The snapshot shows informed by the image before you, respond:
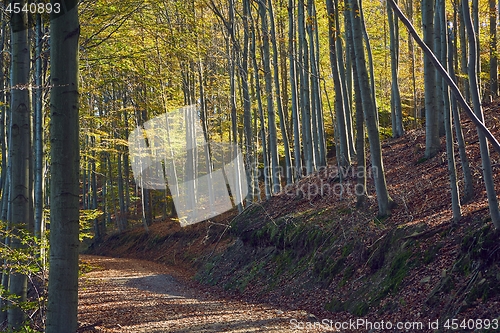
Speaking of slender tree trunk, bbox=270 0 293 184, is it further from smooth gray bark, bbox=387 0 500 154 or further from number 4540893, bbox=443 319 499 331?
smooth gray bark, bbox=387 0 500 154

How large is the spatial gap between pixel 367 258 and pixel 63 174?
226 inches

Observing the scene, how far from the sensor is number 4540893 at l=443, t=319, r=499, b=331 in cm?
514

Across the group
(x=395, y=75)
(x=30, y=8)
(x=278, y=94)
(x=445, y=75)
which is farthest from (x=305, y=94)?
(x=445, y=75)

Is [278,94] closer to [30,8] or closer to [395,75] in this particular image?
[395,75]

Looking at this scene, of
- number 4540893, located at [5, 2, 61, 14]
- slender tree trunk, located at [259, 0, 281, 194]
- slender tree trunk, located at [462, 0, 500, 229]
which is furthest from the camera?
slender tree trunk, located at [259, 0, 281, 194]

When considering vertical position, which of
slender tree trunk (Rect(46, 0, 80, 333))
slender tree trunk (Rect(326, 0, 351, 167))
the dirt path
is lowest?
the dirt path

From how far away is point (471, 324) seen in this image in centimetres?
543

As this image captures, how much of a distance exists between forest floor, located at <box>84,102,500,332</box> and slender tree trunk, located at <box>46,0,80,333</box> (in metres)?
2.94

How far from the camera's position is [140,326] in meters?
8.05

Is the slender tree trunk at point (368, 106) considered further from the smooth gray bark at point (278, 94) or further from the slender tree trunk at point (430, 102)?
the smooth gray bark at point (278, 94)

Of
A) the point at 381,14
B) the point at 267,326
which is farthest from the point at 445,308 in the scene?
the point at 381,14

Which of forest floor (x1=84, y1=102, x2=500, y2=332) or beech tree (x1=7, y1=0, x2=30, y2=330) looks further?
beech tree (x1=7, y1=0, x2=30, y2=330)

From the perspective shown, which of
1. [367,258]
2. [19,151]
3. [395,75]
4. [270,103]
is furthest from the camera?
[395,75]

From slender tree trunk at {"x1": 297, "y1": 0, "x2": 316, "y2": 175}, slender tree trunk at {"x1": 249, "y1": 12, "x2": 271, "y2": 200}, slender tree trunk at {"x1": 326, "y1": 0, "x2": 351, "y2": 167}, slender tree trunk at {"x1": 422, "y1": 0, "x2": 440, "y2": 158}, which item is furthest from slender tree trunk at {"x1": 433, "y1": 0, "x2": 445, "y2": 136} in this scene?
slender tree trunk at {"x1": 249, "y1": 12, "x2": 271, "y2": 200}
